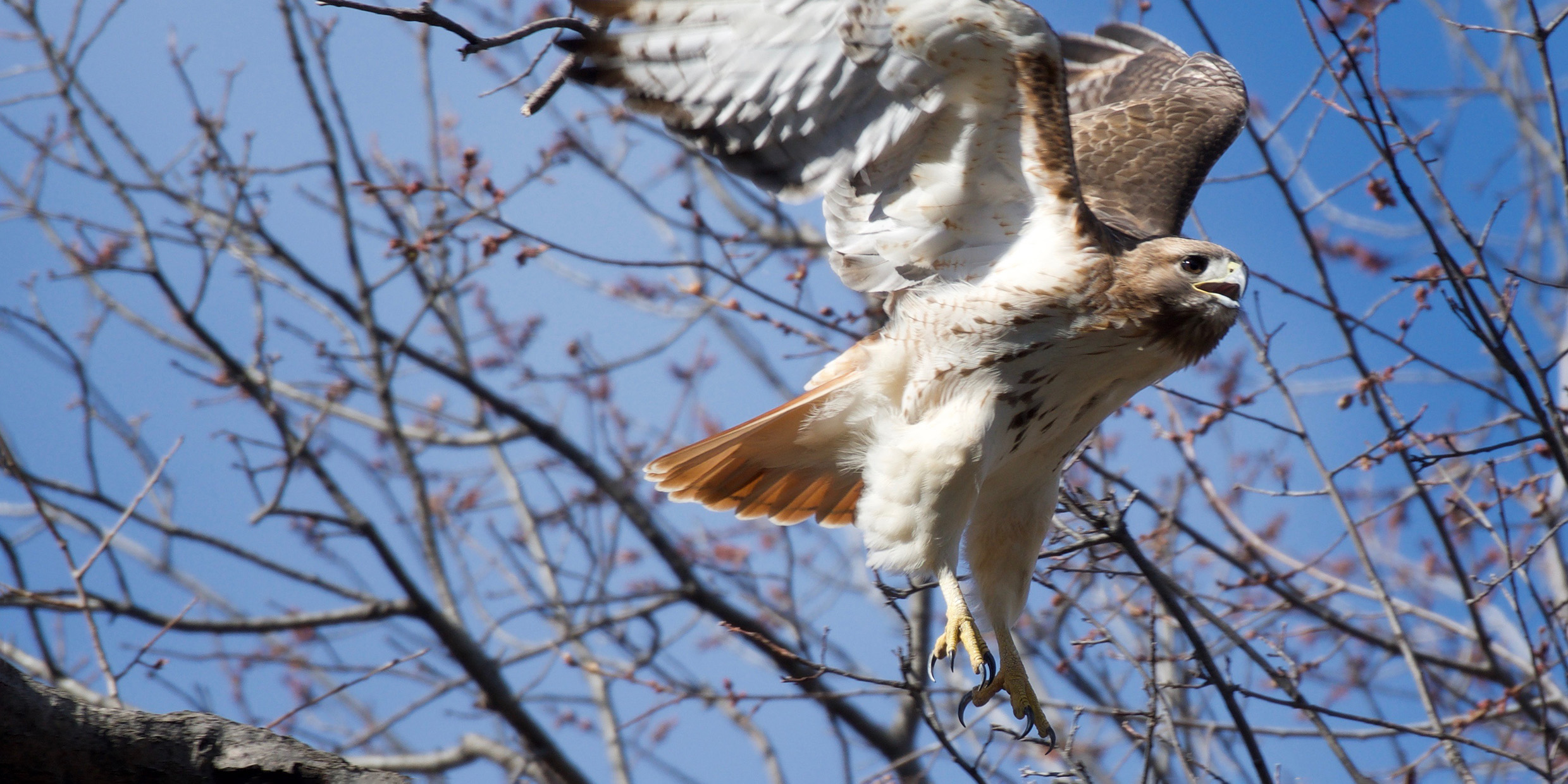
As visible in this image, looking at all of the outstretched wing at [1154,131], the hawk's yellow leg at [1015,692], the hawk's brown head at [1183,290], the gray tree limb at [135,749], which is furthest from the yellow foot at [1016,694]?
the gray tree limb at [135,749]

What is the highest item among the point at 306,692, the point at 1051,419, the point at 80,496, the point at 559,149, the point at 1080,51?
the point at 1080,51

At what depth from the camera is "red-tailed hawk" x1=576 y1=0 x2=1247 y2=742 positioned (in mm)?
3068

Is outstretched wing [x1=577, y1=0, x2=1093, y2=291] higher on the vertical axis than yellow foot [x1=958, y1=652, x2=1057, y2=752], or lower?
higher

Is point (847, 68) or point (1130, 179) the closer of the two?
point (847, 68)

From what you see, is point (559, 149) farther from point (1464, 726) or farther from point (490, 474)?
point (1464, 726)

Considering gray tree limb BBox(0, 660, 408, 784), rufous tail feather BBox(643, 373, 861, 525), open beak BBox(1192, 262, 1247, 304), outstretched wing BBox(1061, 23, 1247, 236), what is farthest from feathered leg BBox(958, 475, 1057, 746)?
gray tree limb BBox(0, 660, 408, 784)

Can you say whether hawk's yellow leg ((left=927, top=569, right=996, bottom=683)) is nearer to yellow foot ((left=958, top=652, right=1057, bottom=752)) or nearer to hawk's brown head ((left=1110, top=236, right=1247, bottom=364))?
yellow foot ((left=958, top=652, right=1057, bottom=752))

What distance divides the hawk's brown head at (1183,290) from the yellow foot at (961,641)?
908 mm

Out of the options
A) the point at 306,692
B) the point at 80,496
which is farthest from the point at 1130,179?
the point at 306,692

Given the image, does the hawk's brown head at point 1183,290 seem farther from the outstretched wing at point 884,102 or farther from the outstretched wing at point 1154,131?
the outstretched wing at point 1154,131

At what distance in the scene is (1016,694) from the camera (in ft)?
11.2

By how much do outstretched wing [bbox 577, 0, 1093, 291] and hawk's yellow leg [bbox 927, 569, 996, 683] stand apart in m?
0.86

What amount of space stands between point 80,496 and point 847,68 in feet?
10.4

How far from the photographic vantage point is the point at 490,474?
23.0 ft
